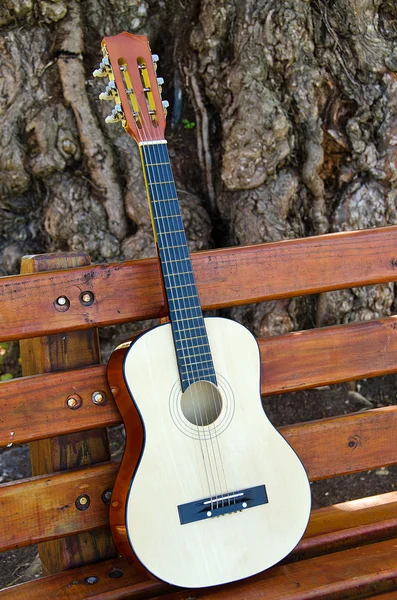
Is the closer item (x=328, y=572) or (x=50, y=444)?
(x=328, y=572)

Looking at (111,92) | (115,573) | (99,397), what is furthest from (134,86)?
(115,573)

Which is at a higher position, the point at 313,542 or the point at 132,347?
the point at 132,347

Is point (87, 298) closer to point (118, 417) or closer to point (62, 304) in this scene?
point (62, 304)

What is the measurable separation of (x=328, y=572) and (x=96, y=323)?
0.93 m

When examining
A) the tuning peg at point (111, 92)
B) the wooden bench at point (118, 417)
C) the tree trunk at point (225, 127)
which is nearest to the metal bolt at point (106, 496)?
the wooden bench at point (118, 417)

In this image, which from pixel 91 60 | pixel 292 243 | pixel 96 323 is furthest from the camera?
pixel 91 60

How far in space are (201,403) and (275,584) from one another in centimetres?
51

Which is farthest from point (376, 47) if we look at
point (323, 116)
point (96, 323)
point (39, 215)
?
point (96, 323)

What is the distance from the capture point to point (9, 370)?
3373 millimetres

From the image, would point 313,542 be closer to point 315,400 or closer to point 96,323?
point 96,323

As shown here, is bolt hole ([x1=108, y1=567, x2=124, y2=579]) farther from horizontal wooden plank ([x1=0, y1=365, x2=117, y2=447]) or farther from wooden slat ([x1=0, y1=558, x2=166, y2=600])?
horizontal wooden plank ([x1=0, y1=365, x2=117, y2=447])

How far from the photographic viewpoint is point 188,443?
6.15ft

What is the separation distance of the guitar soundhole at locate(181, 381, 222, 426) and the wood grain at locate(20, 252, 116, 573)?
29cm

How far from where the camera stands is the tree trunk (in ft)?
10.1
